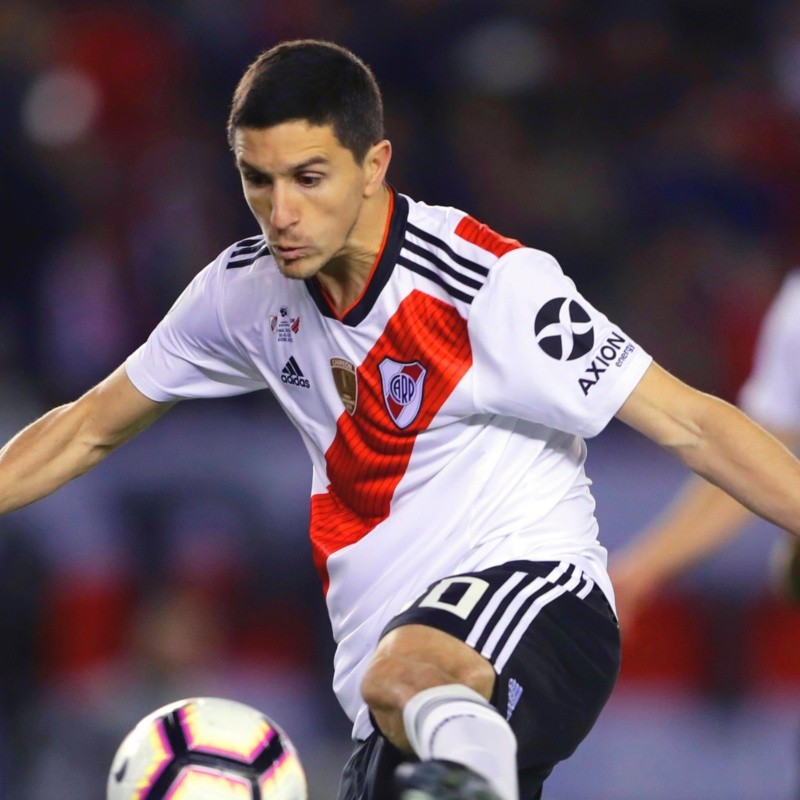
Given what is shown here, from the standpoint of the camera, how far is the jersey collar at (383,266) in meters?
3.60

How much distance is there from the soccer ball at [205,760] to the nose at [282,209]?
109 cm

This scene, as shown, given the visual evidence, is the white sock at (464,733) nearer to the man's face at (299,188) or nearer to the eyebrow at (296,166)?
the man's face at (299,188)

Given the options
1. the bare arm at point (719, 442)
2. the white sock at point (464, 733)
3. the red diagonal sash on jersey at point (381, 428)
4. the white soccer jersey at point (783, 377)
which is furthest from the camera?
the white soccer jersey at point (783, 377)

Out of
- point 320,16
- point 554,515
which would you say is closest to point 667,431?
point 554,515

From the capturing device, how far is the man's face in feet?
11.2

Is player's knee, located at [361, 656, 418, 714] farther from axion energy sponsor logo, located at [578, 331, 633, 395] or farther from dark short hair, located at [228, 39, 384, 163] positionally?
dark short hair, located at [228, 39, 384, 163]

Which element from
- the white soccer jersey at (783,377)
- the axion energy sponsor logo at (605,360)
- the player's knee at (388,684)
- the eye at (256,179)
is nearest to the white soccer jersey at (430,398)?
the axion energy sponsor logo at (605,360)

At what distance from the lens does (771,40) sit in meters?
8.89

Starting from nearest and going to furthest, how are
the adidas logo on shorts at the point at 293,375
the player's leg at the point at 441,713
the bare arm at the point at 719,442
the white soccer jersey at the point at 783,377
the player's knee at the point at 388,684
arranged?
the player's leg at the point at 441,713, the player's knee at the point at 388,684, the bare arm at the point at 719,442, the adidas logo on shorts at the point at 293,375, the white soccer jersey at the point at 783,377

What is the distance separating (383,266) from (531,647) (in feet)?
2.98

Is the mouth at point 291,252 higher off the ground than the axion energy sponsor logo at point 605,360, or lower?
higher

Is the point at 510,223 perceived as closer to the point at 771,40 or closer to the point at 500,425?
the point at 771,40

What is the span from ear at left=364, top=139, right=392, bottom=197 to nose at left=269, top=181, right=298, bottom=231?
24 cm

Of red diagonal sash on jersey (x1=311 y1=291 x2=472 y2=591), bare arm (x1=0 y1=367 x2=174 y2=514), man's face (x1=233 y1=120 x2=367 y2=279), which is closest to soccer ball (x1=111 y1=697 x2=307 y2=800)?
red diagonal sash on jersey (x1=311 y1=291 x2=472 y2=591)
